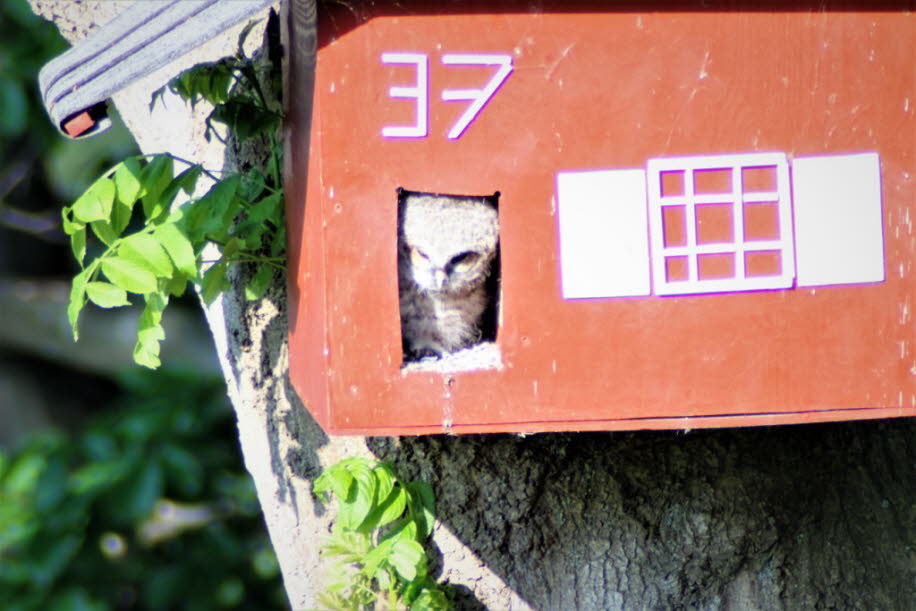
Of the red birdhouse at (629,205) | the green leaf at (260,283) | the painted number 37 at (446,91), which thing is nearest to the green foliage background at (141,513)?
the green leaf at (260,283)

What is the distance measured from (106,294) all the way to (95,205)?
0.18 metres

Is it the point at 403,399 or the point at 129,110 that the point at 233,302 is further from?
the point at 403,399

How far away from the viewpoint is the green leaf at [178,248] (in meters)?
2.02

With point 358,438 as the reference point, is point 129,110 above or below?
above

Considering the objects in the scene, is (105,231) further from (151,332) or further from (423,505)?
(423,505)

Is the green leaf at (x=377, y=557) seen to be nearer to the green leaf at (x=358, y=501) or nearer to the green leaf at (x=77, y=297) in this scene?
the green leaf at (x=358, y=501)

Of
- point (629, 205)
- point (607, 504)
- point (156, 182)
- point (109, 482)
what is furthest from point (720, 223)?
point (109, 482)

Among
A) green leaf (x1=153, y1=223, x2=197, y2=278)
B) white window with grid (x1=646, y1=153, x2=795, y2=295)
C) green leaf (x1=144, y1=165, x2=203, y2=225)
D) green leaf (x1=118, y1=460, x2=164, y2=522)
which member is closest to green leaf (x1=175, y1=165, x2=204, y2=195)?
green leaf (x1=144, y1=165, x2=203, y2=225)

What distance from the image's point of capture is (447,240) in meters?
2.21

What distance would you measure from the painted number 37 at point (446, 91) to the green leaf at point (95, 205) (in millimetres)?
516

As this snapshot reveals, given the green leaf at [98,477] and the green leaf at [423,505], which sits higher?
the green leaf at [423,505]

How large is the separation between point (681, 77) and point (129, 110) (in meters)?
1.42

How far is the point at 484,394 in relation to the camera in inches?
78.2

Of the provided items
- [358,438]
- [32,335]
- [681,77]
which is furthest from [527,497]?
[32,335]
